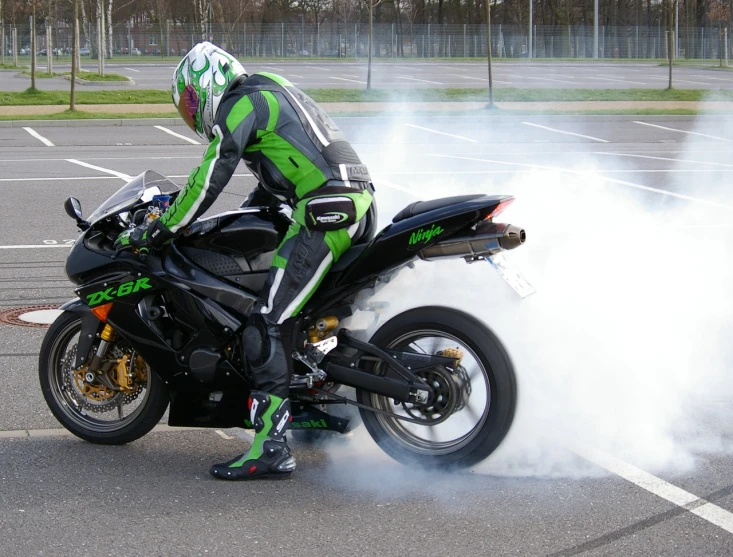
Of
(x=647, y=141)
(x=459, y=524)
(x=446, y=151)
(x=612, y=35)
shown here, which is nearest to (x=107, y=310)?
(x=459, y=524)

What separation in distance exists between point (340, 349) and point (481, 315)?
0.65 m

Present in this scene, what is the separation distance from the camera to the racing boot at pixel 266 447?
4105 millimetres

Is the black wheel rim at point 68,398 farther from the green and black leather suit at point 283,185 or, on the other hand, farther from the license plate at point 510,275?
the license plate at point 510,275

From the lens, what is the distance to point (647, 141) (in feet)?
61.3

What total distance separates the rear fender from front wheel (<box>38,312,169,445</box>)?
34 millimetres

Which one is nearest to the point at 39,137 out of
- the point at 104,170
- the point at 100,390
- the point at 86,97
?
the point at 104,170

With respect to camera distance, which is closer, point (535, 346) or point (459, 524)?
point (459, 524)

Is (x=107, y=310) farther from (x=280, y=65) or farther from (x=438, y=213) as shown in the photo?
(x=280, y=65)

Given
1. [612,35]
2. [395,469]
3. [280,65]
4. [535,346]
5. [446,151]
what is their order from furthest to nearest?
[612,35]
[280,65]
[446,151]
[535,346]
[395,469]

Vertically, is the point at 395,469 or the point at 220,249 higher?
the point at 220,249

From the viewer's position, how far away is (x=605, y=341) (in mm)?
4855

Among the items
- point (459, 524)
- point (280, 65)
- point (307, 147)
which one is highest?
point (280, 65)

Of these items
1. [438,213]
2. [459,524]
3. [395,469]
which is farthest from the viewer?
[395,469]

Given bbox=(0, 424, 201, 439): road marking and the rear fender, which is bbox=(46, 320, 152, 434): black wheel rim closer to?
the rear fender
